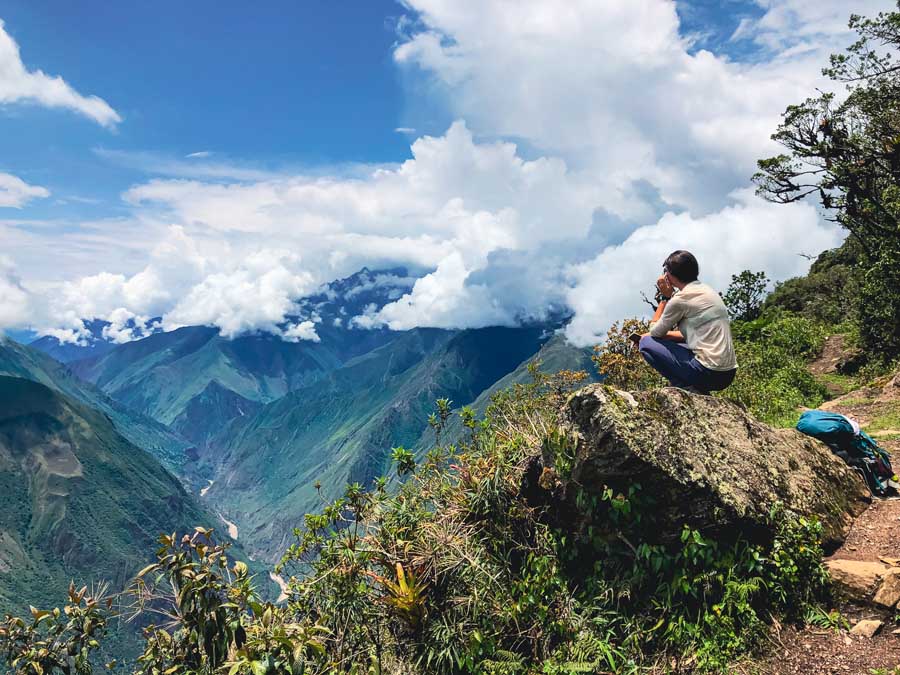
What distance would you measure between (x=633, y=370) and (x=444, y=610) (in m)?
9.11

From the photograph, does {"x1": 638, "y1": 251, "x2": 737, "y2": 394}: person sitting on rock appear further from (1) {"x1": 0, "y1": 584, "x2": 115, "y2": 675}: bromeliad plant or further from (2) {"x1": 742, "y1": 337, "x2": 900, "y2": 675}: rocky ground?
(1) {"x1": 0, "y1": 584, "x2": 115, "y2": 675}: bromeliad plant

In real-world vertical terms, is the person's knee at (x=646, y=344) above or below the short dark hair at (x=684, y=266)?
below

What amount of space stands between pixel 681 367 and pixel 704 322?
0.76 metres

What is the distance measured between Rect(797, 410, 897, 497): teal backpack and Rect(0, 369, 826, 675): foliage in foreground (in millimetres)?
2446

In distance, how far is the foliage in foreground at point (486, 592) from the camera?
18.8 feet

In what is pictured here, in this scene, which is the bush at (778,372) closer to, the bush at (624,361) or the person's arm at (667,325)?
the bush at (624,361)

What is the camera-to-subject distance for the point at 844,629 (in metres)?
5.42

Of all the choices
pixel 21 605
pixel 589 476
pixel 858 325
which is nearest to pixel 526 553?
pixel 589 476

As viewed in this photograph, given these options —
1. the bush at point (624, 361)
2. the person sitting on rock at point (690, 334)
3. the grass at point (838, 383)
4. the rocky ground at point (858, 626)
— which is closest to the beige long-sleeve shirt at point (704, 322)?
the person sitting on rock at point (690, 334)

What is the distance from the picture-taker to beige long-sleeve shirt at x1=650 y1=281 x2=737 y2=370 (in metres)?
7.14

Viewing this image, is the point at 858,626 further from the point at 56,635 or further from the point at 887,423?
the point at 56,635

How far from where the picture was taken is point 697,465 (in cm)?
623

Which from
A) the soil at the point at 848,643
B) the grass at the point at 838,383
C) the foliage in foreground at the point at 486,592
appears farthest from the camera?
the grass at the point at 838,383

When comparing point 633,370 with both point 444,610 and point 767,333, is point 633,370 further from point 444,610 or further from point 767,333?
point 767,333
